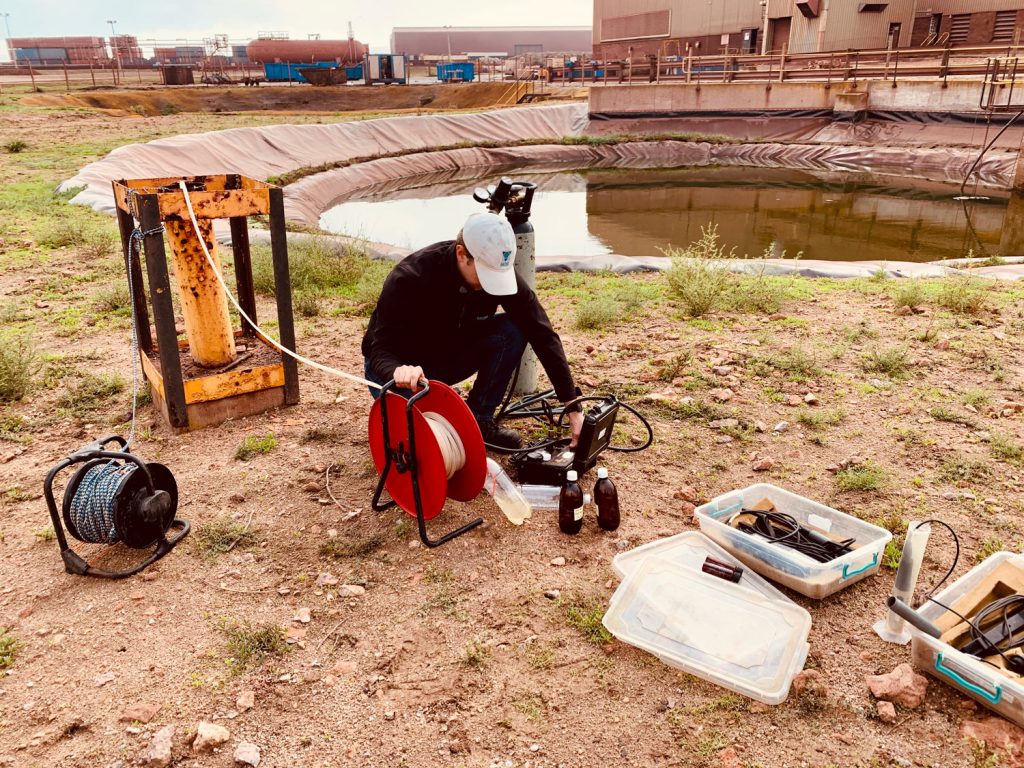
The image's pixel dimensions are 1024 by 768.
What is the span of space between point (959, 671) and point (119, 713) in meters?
3.14

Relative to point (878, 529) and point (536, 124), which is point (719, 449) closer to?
point (878, 529)

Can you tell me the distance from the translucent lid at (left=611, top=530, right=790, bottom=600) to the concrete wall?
2722cm

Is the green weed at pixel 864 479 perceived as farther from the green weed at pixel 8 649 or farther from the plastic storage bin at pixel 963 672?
the green weed at pixel 8 649

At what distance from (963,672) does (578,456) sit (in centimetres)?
206

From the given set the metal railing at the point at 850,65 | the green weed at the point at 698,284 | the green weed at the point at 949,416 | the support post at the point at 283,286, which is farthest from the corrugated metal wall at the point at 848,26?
the support post at the point at 283,286

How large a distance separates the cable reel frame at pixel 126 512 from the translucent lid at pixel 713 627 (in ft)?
7.18

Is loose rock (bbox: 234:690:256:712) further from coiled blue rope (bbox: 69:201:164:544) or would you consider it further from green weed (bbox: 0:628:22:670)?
coiled blue rope (bbox: 69:201:164:544)

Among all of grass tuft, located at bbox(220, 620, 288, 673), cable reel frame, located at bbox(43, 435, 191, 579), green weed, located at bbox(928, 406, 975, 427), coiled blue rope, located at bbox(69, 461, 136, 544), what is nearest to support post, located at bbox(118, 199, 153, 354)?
cable reel frame, located at bbox(43, 435, 191, 579)

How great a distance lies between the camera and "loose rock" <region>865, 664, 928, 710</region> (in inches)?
110

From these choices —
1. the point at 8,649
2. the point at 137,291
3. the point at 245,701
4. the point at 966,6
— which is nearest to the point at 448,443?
the point at 245,701

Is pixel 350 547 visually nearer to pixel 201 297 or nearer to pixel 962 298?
pixel 201 297

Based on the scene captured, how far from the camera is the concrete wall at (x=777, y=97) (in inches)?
1006

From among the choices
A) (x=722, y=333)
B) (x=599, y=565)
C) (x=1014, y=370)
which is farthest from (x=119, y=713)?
(x=1014, y=370)

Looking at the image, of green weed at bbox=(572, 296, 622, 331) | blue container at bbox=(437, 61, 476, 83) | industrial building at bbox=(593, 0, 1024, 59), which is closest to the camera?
green weed at bbox=(572, 296, 622, 331)
